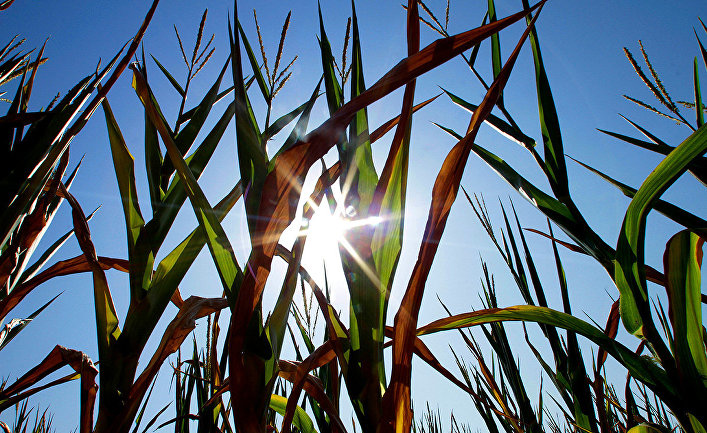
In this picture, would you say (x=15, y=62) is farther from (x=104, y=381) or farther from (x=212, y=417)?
(x=212, y=417)

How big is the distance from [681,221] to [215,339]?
74 cm

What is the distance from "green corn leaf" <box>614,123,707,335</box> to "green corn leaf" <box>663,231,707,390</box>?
0.03m

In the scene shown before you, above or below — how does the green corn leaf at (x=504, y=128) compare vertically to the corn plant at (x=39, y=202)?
above

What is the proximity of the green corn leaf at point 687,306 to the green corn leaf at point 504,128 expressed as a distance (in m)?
0.23

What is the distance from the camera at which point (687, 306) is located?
0.43 metres

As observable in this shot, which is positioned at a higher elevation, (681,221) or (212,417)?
(681,221)

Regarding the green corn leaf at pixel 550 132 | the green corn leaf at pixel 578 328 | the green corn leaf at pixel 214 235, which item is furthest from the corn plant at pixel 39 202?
the green corn leaf at pixel 550 132

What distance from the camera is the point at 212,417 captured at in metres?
0.74

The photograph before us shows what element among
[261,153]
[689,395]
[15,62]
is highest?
[15,62]

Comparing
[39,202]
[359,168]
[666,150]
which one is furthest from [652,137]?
[39,202]

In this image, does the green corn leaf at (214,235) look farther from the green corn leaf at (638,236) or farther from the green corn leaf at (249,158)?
the green corn leaf at (638,236)

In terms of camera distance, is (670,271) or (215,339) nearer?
(670,271)

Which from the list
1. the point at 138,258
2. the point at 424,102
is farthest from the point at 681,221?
the point at 138,258

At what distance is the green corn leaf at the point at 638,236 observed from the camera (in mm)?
402
